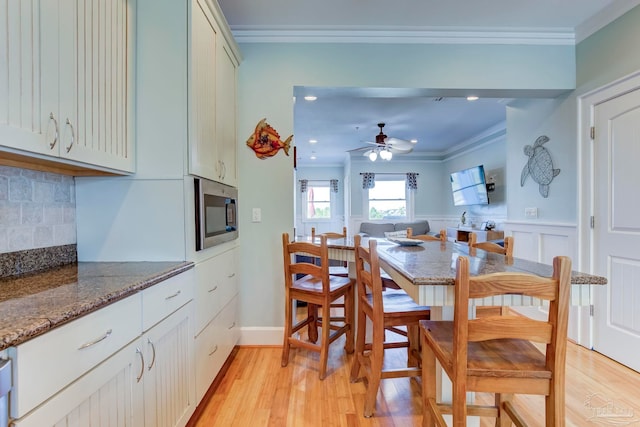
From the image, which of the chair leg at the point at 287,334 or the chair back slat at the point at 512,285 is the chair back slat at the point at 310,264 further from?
the chair back slat at the point at 512,285

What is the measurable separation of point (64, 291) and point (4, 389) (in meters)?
0.43

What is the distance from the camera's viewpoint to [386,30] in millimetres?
2566

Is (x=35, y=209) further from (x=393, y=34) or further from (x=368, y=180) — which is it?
(x=368, y=180)

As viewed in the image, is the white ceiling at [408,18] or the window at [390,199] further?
the window at [390,199]

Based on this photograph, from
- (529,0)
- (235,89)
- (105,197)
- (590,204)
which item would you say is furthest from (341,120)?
(105,197)

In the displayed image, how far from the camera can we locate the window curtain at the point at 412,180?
738 centimetres

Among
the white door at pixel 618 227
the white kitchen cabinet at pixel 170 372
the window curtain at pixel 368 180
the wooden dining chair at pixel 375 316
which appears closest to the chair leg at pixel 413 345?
the wooden dining chair at pixel 375 316

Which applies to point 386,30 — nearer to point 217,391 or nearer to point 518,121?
point 518,121

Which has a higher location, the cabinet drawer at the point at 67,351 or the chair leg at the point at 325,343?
the cabinet drawer at the point at 67,351

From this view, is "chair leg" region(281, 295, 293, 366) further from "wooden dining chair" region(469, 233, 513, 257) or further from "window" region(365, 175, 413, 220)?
"window" region(365, 175, 413, 220)

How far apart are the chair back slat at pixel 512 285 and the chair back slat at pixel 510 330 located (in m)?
0.11

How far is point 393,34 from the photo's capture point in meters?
2.58

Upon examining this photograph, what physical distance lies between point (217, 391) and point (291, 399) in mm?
486

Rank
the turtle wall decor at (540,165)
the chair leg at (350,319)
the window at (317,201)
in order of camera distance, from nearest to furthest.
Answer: the chair leg at (350,319)
the turtle wall decor at (540,165)
the window at (317,201)
